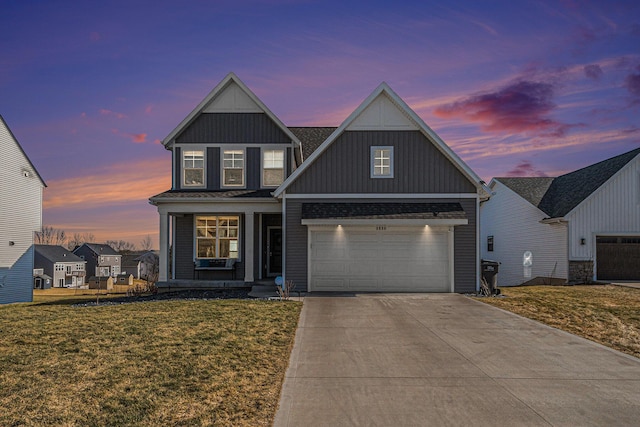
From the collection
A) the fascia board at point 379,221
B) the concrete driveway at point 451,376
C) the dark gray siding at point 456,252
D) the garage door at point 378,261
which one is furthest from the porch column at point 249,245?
the concrete driveway at point 451,376

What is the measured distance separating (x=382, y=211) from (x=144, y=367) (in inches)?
415

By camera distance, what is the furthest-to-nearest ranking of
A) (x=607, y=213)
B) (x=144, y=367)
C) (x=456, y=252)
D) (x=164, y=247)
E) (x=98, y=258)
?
(x=98, y=258)
(x=607, y=213)
(x=164, y=247)
(x=456, y=252)
(x=144, y=367)

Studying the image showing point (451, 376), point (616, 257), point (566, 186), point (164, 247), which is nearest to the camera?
point (451, 376)

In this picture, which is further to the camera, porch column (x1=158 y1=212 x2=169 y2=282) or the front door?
the front door

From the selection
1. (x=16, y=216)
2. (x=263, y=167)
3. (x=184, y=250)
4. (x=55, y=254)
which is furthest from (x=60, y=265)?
(x=263, y=167)

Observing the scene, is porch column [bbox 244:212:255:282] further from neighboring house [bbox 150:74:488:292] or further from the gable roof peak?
the gable roof peak

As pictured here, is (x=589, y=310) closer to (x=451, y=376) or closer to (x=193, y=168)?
(x=451, y=376)

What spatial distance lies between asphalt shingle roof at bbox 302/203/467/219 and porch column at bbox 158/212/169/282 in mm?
5824

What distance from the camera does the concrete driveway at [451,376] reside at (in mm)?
5469

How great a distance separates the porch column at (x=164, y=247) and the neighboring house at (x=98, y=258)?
2654 inches

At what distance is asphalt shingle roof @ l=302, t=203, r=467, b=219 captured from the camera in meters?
15.8

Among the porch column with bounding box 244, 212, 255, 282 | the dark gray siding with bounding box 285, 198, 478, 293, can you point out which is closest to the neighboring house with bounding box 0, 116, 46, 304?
the porch column with bounding box 244, 212, 255, 282

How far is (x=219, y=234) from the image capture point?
63.4 ft

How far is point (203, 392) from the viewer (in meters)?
6.02
